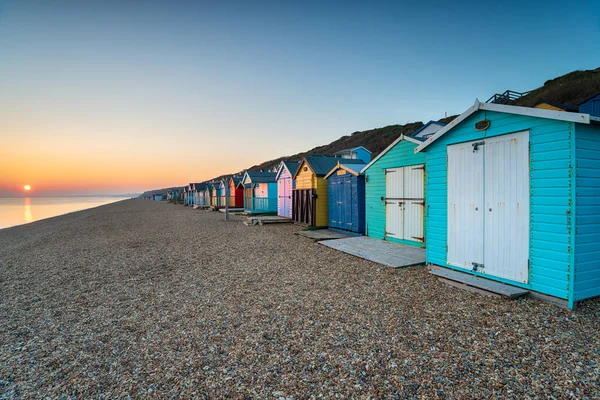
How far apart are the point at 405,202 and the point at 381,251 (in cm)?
205

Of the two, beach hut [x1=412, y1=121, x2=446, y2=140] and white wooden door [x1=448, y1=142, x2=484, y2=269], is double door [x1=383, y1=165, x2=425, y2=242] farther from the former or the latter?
beach hut [x1=412, y1=121, x2=446, y2=140]

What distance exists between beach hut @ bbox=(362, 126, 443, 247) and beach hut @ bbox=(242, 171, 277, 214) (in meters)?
13.3

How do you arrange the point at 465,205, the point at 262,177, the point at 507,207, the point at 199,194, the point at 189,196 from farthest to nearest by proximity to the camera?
1. the point at 189,196
2. the point at 199,194
3. the point at 262,177
4. the point at 465,205
5. the point at 507,207

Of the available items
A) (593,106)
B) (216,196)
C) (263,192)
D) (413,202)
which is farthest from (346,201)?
(216,196)

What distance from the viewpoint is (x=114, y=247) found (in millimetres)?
12297

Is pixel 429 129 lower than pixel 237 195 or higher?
higher

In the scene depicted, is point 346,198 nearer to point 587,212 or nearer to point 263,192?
point 587,212

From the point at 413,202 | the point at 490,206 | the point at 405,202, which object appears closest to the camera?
the point at 490,206

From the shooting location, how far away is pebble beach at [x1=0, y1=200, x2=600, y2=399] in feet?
10.5

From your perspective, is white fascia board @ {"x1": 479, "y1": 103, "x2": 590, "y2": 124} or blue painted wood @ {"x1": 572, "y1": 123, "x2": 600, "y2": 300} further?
blue painted wood @ {"x1": 572, "y1": 123, "x2": 600, "y2": 300}

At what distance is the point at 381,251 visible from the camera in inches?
372

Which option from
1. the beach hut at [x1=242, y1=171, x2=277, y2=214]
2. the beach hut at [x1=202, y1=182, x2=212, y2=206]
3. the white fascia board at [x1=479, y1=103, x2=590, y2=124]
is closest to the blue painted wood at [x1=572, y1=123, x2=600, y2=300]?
the white fascia board at [x1=479, y1=103, x2=590, y2=124]

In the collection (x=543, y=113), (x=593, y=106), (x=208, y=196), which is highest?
(x=593, y=106)

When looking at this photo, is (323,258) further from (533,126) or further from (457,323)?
(533,126)
